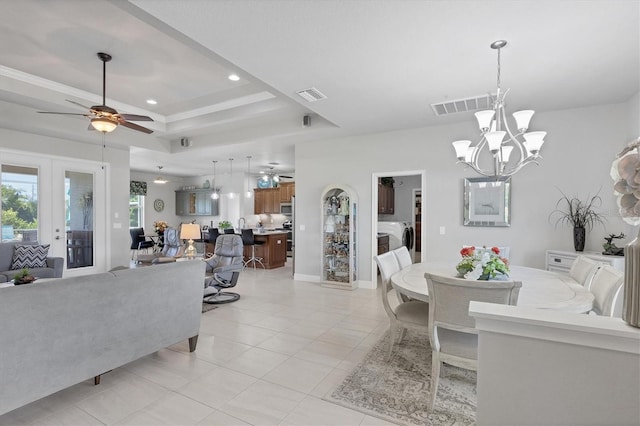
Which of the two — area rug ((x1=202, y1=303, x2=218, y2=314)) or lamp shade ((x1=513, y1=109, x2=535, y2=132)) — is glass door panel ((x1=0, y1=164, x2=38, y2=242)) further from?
lamp shade ((x1=513, y1=109, x2=535, y2=132))

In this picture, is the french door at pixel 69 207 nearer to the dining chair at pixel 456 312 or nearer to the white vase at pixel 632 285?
the dining chair at pixel 456 312

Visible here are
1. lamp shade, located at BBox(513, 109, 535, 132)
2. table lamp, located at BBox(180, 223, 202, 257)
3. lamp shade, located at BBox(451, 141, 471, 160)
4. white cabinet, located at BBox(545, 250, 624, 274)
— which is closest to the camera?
lamp shade, located at BBox(513, 109, 535, 132)

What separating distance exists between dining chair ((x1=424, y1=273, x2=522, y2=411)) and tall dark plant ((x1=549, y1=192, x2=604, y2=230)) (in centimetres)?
303

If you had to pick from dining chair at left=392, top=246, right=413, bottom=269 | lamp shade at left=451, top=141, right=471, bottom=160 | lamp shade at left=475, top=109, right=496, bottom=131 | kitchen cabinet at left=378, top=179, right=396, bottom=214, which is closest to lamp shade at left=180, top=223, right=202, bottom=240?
dining chair at left=392, top=246, right=413, bottom=269

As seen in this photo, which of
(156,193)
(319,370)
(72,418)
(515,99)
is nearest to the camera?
(72,418)

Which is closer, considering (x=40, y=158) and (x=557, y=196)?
(x=557, y=196)

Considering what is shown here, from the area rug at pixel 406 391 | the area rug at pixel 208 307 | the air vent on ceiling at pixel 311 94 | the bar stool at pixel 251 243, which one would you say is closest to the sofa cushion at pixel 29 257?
the area rug at pixel 208 307

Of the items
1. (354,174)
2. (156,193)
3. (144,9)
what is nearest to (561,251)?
(354,174)

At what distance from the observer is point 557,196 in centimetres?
420

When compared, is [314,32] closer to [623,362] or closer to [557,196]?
[623,362]

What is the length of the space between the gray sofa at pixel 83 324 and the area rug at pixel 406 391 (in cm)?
152

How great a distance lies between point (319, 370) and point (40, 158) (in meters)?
5.80

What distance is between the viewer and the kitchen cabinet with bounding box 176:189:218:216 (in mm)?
10945

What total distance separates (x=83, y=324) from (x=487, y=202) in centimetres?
482
